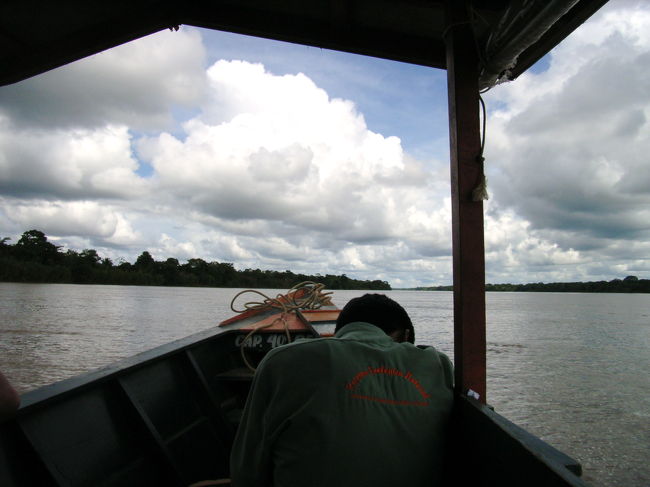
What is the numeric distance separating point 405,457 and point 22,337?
653 inches

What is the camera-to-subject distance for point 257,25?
10.3 feet

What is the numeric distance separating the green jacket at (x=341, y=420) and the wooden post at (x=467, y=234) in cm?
72

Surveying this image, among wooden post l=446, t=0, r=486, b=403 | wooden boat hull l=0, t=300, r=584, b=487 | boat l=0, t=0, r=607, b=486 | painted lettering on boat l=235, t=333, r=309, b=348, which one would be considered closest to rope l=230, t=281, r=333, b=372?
painted lettering on boat l=235, t=333, r=309, b=348

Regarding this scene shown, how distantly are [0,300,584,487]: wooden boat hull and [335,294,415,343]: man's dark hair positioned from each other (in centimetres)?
42

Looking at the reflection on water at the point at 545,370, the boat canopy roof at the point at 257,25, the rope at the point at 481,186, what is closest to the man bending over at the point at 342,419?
the rope at the point at 481,186

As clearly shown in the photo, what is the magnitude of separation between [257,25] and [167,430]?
284cm

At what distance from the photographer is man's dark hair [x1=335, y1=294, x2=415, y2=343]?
66.3 inches

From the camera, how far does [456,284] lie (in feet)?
7.26

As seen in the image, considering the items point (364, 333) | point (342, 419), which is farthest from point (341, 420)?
point (364, 333)

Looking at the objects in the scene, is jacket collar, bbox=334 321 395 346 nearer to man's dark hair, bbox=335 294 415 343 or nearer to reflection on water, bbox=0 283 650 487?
man's dark hair, bbox=335 294 415 343

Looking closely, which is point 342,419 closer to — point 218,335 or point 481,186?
point 481,186

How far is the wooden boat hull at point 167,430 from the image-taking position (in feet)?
4.81

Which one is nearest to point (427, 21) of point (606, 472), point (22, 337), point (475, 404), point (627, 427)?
point (475, 404)

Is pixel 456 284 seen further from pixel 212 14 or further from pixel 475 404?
pixel 212 14
